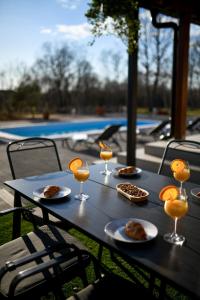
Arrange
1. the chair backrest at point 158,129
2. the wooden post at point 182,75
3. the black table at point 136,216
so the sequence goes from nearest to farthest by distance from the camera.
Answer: the black table at point 136,216 < the wooden post at point 182,75 < the chair backrest at point 158,129

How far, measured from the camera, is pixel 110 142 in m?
7.72

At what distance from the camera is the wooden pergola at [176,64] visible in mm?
4527

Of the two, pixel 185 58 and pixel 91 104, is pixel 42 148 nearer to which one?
pixel 185 58

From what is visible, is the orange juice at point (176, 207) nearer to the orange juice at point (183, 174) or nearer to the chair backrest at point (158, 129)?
the orange juice at point (183, 174)

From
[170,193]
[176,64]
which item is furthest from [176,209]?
[176,64]

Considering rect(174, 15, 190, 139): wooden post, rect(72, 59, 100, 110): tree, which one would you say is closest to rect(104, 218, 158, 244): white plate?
rect(174, 15, 190, 139): wooden post

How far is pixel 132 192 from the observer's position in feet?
6.06

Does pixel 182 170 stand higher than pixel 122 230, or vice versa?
pixel 182 170

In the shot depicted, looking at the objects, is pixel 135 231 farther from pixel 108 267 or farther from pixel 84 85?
pixel 84 85

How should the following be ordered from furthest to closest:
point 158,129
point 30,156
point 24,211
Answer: point 158,129 < point 30,156 < point 24,211

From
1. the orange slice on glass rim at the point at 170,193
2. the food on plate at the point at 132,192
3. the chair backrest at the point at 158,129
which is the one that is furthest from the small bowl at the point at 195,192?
the chair backrest at the point at 158,129

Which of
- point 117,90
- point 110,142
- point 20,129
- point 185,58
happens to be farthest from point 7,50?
point 185,58

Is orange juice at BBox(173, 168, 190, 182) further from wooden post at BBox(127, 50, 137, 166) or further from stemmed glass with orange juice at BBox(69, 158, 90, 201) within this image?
wooden post at BBox(127, 50, 137, 166)

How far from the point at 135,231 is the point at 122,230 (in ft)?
0.28
